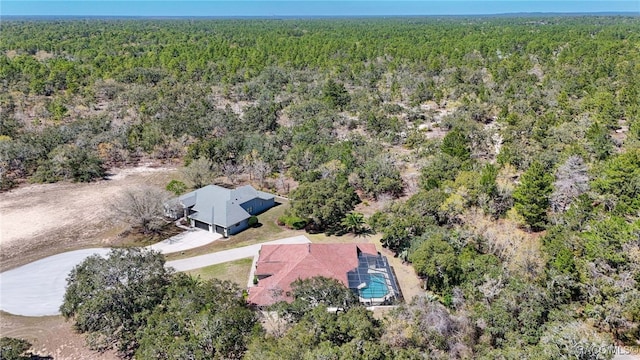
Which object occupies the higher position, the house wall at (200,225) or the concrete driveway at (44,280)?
the house wall at (200,225)

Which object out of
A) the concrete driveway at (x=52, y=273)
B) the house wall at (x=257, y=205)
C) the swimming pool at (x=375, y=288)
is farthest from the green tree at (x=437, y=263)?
the house wall at (x=257, y=205)

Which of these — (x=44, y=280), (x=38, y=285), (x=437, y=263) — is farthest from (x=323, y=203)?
(x=38, y=285)

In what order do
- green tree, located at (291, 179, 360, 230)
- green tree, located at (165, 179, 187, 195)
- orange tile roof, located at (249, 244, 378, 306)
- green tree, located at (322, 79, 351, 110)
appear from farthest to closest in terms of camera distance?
green tree, located at (322, 79, 351, 110), green tree, located at (165, 179, 187, 195), green tree, located at (291, 179, 360, 230), orange tile roof, located at (249, 244, 378, 306)

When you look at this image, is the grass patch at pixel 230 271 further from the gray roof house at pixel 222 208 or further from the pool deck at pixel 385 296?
the pool deck at pixel 385 296

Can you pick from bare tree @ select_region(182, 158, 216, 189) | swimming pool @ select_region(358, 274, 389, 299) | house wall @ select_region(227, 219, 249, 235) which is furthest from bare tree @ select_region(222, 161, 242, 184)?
swimming pool @ select_region(358, 274, 389, 299)

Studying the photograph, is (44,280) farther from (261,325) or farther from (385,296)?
(385,296)

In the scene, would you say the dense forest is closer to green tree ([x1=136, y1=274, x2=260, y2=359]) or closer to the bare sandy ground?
green tree ([x1=136, y1=274, x2=260, y2=359])

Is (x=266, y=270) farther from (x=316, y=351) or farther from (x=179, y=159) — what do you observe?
(x=179, y=159)
